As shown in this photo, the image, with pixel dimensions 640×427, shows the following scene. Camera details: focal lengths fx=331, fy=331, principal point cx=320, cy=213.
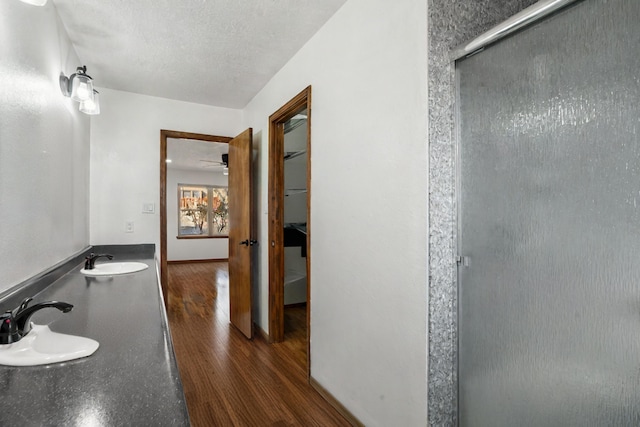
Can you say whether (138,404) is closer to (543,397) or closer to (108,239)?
(543,397)

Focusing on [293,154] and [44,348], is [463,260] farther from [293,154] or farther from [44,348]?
[293,154]

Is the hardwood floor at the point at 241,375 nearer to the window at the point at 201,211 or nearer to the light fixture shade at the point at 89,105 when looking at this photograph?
the light fixture shade at the point at 89,105

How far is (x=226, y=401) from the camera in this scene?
2113 millimetres

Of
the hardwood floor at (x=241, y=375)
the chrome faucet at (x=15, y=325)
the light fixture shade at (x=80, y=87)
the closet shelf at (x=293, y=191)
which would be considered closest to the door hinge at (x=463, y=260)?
the hardwood floor at (x=241, y=375)

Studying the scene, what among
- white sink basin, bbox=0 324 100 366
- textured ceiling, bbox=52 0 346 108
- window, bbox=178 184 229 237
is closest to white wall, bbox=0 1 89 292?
textured ceiling, bbox=52 0 346 108

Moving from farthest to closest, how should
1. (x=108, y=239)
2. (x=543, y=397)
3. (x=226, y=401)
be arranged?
1. (x=108, y=239)
2. (x=226, y=401)
3. (x=543, y=397)

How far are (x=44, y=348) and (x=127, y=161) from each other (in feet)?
9.75

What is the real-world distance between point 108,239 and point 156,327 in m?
2.78

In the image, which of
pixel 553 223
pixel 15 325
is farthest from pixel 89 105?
pixel 553 223

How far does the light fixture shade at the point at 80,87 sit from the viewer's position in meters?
2.05

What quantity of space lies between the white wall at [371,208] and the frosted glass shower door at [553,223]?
0.64 ft

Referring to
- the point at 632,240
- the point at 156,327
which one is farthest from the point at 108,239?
the point at 632,240

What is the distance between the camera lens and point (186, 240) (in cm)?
842

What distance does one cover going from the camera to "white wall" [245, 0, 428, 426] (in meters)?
1.45
